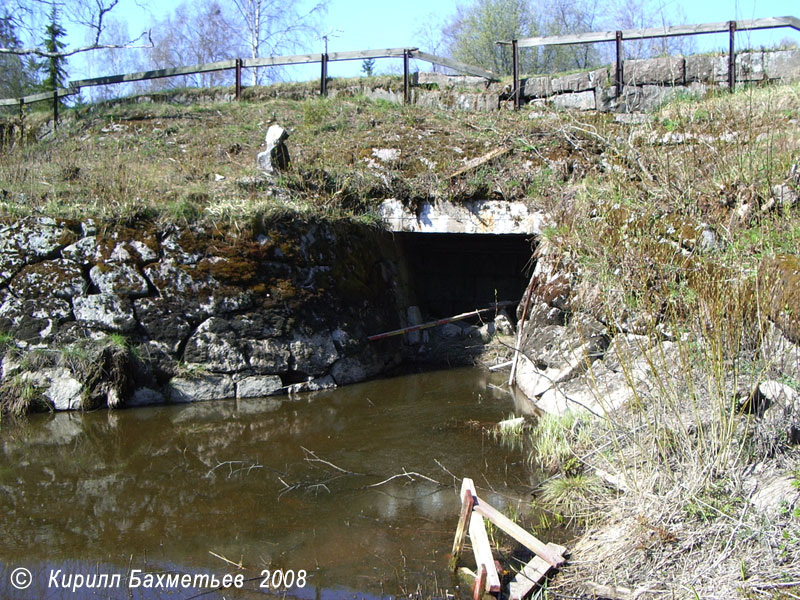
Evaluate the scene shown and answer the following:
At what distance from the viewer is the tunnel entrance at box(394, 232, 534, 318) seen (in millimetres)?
11469

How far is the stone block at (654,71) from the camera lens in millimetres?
11961

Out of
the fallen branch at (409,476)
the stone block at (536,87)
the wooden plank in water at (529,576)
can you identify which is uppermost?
the stone block at (536,87)

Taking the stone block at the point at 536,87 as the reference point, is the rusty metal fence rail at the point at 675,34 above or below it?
above

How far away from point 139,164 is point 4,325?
152 inches

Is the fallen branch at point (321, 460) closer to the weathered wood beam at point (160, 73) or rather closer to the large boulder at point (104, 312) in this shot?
the large boulder at point (104, 312)

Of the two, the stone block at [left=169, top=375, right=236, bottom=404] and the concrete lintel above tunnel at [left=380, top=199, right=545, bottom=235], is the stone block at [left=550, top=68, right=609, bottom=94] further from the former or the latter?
the stone block at [left=169, top=375, right=236, bottom=404]

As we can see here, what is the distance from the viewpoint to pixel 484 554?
11.3 feet

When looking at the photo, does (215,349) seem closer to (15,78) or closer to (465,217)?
(465,217)

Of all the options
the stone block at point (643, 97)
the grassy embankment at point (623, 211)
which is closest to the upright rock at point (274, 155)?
the grassy embankment at point (623, 211)

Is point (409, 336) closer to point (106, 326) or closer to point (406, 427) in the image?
point (406, 427)

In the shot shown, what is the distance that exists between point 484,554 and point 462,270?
8714mm

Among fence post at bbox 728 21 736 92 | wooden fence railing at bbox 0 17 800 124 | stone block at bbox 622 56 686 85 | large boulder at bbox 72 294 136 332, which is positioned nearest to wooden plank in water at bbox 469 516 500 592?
large boulder at bbox 72 294 136 332

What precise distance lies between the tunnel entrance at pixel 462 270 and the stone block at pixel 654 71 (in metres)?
3.74

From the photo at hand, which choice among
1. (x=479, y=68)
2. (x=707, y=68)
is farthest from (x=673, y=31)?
(x=479, y=68)
